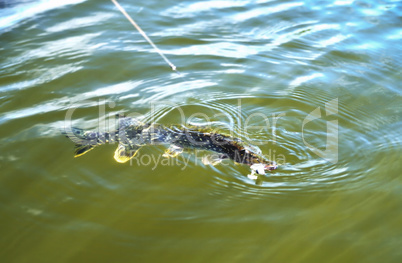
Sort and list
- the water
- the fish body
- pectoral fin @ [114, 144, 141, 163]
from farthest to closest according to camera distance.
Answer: pectoral fin @ [114, 144, 141, 163] → the fish body → the water

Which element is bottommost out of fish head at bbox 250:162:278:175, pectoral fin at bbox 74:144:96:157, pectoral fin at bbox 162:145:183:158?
fish head at bbox 250:162:278:175

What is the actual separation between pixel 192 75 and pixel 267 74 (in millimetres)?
1044

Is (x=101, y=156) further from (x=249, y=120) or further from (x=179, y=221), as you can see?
(x=249, y=120)

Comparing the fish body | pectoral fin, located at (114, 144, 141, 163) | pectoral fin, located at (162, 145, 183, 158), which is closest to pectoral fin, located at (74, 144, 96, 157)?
the fish body

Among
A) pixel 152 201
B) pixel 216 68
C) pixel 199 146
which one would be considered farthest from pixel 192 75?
pixel 152 201

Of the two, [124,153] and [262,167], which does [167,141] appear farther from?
[262,167]

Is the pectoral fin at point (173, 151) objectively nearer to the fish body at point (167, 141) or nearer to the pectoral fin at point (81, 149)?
the fish body at point (167, 141)

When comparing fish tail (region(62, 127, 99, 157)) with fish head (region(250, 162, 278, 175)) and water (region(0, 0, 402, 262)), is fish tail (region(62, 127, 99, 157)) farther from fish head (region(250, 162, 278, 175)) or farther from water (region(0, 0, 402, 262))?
fish head (region(250, 162, 278, 175))

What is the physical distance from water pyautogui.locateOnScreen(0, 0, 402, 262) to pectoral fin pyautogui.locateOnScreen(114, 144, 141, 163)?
0.09 m

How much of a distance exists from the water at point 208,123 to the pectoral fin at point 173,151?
0.08 meters

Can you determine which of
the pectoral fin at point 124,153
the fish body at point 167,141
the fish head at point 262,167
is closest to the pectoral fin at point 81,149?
the fish body at point 167,141

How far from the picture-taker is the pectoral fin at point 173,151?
3850 millimetres

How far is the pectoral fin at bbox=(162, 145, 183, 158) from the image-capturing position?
3.85 meters

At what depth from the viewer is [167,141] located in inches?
156
